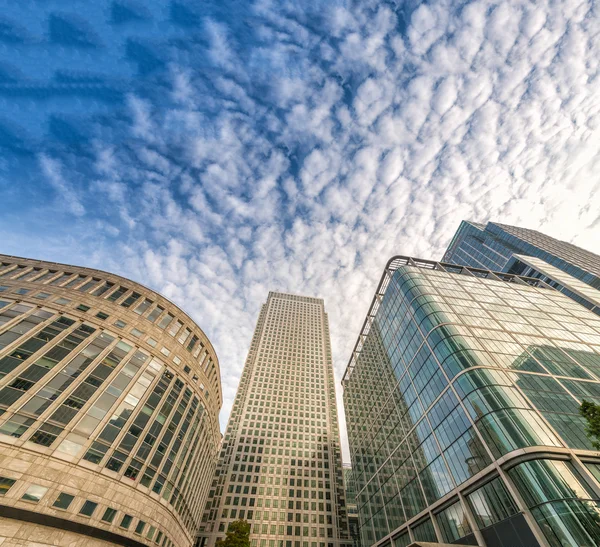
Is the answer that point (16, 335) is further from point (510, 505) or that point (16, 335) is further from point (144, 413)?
point (510, 505)

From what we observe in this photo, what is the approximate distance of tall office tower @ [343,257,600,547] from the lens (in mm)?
24797

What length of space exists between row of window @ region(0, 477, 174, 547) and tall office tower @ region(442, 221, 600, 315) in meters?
91.7

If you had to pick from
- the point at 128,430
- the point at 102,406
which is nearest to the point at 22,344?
the point at 102,406

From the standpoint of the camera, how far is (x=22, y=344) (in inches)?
1136

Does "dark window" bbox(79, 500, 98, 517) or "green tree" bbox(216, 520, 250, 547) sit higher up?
"green tree" bbox(216, 520, 250, 547)

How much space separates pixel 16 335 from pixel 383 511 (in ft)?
188

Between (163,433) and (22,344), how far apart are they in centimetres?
1712

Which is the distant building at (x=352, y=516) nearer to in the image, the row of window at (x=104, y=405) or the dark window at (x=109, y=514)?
the row of window at (x=104, y=405)

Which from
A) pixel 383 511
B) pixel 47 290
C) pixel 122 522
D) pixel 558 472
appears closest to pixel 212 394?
pixel 122 522

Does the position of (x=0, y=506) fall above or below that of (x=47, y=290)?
below

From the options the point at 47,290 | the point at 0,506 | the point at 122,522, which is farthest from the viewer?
the point at 47,290

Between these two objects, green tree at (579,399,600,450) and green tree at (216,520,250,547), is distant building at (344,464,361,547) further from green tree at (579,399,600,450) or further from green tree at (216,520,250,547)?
green tree at (579,399,600,450)

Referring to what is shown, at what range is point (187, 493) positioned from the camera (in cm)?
3778

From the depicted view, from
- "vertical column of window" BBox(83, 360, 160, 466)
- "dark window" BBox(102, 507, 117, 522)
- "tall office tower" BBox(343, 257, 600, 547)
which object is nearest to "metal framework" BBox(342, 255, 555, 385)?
"tall office tower" BBox(343, 257, 600, 547)
